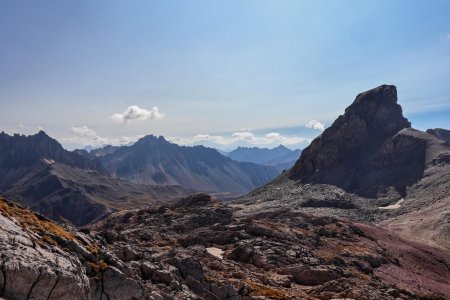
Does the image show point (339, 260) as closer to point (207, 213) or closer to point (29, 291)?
point (207, 213)

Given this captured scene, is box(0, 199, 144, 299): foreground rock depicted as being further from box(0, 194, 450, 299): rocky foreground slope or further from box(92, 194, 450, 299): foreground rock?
box(92, 194, 450, 299): foreground rock

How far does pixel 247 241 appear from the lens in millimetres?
68438

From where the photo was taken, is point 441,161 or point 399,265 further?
point 441,161

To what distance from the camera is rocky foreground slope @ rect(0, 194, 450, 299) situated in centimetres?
2189

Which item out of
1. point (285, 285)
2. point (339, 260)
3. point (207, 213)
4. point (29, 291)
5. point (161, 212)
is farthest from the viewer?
point (161, 212)

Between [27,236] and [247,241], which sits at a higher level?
[27,236]

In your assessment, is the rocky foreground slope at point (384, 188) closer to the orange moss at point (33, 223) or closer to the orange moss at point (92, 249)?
the orange moss at point (92, 249)

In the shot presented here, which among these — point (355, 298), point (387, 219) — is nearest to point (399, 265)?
point (355, 298)

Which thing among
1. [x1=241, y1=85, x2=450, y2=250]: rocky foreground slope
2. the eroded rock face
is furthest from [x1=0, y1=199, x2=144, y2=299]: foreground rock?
[x1=241, y1=85, x2=450, y2=250]: rocky foreground slope

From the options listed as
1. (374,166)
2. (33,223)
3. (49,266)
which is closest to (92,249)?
(33,223)

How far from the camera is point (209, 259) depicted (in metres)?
54.3

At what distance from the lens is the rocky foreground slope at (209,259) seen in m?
21.9

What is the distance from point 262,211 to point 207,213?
26.8 m

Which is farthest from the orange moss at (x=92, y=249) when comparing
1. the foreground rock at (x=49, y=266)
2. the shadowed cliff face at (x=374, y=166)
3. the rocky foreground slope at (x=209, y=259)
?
the shadowed cliff face at (x=374, y=166)
